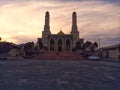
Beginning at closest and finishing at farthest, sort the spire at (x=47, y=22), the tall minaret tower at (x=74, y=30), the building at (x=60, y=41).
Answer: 1. the building at (x=60, y=41)
2. the tall minaret tower at (x=74, y=30)
3. the spire at (x=47, y=22)

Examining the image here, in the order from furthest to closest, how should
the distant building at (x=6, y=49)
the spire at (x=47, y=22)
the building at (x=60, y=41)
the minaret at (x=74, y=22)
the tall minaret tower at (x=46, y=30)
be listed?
the minaret at (x=74, y=22) → the spire at (x=47, y=22) → the tall minaret tower at (x=46, y=30) → the building at (x=60, y=41) → the distant building at (x=6, y=49)

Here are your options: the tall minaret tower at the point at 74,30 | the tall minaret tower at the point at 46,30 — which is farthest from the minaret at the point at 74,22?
the tall minaret tower at the point at 46,30

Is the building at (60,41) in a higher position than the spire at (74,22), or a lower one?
lower

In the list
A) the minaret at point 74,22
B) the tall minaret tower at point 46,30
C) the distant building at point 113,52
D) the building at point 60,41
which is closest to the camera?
the distant building at point 113,52

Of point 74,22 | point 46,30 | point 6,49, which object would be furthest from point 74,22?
point 6,49

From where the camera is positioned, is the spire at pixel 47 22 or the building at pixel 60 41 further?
the spire at pixel 47 22

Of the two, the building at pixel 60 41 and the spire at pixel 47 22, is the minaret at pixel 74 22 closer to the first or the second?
the building at pixel 60 41

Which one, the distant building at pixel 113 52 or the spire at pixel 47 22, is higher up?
the spire at pixel 47 22

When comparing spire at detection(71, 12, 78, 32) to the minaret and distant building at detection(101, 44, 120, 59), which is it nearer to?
the minaret

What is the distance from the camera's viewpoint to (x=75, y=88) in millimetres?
13133

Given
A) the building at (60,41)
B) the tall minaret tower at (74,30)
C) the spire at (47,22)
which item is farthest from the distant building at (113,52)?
the spire at (47,22)

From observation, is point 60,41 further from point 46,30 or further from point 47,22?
point 47,22

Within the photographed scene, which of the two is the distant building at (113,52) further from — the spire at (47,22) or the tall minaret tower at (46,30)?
the spire at (47,22)

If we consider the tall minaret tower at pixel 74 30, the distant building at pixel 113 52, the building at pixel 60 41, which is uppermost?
the tall minaret tower at pixel 74 30
